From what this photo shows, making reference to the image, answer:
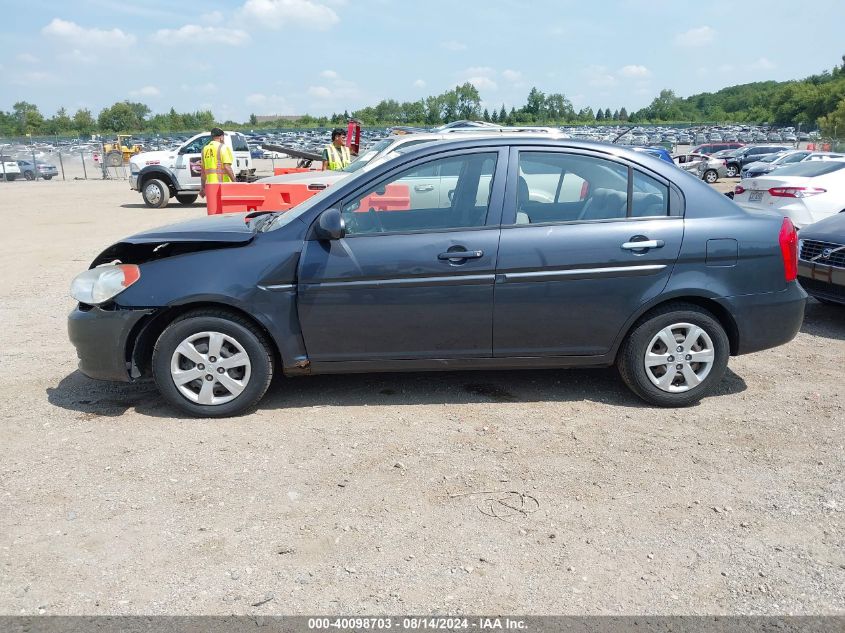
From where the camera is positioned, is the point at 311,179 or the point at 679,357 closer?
the point at 679,357

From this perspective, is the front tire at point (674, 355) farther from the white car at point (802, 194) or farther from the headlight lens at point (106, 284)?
the white car at point (802, 194)

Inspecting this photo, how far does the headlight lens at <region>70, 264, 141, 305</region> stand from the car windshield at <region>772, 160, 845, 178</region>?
1034 cm

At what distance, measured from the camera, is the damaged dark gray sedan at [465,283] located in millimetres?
4430

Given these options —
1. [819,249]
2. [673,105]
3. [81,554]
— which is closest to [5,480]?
[81,554]

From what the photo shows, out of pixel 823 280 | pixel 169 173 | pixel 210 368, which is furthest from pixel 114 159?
pixel 823 280

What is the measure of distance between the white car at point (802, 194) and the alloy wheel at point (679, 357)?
242 inches

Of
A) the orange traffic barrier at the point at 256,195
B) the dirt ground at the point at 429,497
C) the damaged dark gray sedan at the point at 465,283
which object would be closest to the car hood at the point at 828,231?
the dirt ground at the point at 429,497

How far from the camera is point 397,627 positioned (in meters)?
2.67

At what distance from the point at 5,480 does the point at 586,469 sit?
314 centimetres

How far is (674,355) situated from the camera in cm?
465

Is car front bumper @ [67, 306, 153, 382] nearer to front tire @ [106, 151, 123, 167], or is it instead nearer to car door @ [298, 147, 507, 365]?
car door @ [298, 147, 507, 365]

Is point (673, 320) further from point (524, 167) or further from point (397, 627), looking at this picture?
point (397, 627)

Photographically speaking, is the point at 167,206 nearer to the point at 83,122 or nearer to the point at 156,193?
the point at 156,193

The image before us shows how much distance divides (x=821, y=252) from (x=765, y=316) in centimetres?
267
